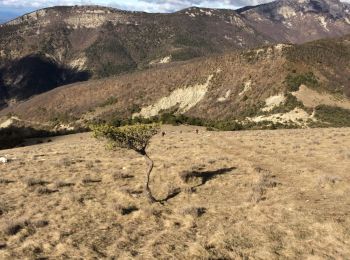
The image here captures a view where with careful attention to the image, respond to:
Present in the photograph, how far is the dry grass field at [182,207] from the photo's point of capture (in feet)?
47.4

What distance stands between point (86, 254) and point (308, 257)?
661 centimetres

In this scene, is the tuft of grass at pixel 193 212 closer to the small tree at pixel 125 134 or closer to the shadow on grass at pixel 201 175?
the shadow on grass at pixel 201 175

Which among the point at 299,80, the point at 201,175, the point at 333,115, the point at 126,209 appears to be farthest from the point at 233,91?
the point at 126,209

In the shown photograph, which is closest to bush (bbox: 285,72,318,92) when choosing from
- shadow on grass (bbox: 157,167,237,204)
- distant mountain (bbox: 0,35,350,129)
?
distant mountain (bbox: 0,35,350,129)

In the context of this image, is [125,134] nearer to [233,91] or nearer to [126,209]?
[126,209]

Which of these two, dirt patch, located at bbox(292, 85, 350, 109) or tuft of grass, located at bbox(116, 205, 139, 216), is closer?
tuft of grass, located at bbox(116, 205, 139, 216)

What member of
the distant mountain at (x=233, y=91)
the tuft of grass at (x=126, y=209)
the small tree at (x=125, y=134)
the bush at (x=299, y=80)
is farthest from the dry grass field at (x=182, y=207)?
the bush at (x=299, y=80)

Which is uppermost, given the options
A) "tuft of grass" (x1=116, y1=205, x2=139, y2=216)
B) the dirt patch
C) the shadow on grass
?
"tuft of grass" (x1=116, y1=205, x2=139, y2=216)

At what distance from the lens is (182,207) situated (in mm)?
18891

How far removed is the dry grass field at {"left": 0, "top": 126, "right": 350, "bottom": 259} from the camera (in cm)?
1445

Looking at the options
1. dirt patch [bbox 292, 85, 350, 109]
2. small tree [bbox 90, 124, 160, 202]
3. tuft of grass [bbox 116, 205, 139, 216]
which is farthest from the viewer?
dirt patch [bbox 292, 85, 350, 109]

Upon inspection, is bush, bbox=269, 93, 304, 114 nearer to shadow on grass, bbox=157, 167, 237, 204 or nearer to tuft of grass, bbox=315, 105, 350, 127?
tuft of grass, bbox=315, 105, 350, 127

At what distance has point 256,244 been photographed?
14773 mm

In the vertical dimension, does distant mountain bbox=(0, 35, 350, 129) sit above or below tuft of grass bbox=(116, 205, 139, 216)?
below
